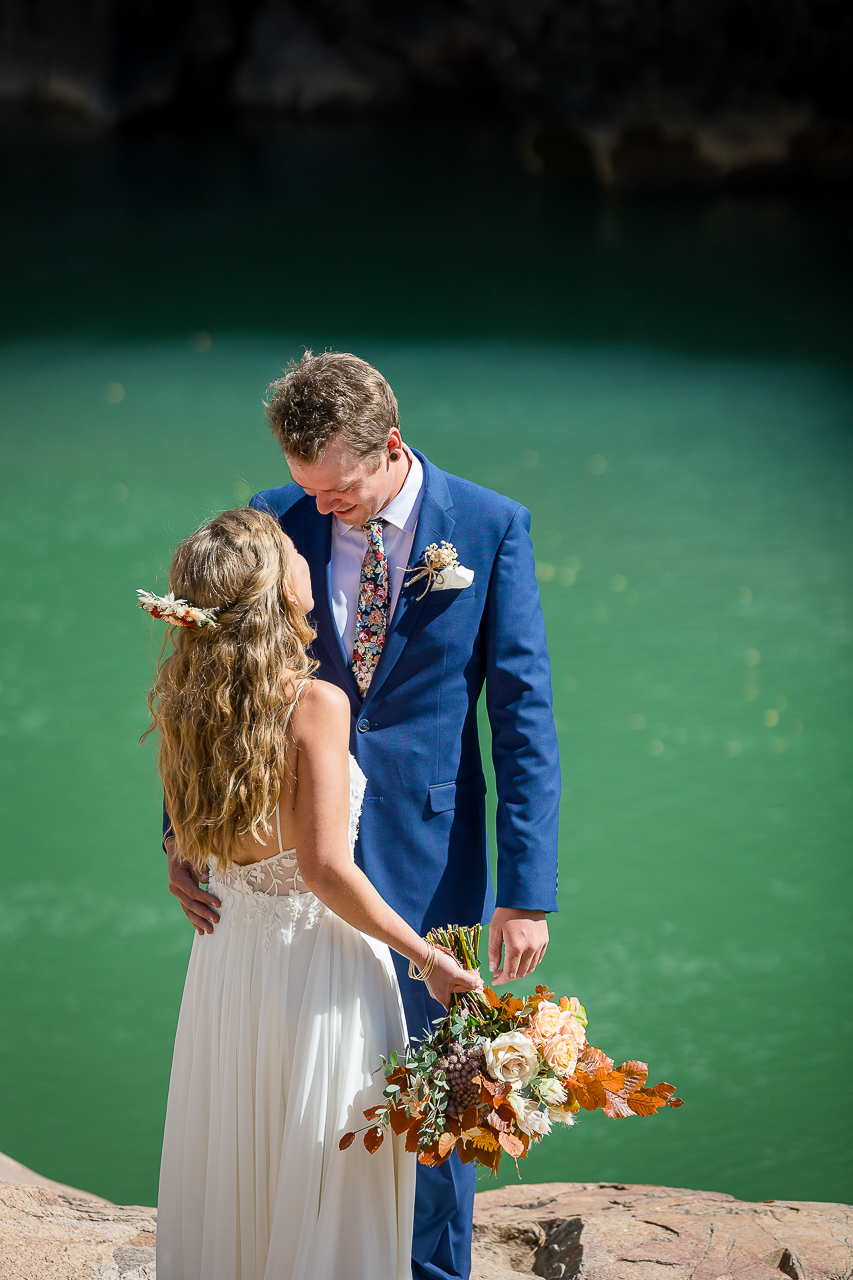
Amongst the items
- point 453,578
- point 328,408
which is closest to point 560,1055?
point 453,578

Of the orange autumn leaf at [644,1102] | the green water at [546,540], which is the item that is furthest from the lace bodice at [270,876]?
the green water at [546,540]

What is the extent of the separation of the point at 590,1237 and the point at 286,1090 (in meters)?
0.69

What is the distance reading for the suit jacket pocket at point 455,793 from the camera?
188 centimetres

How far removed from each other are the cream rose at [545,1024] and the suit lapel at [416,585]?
54 cm

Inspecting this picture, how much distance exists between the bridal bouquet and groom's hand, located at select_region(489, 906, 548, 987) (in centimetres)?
19

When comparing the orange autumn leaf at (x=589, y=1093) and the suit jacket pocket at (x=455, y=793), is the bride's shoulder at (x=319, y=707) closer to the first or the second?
the suit jacket pocket at (x=455, y=793)

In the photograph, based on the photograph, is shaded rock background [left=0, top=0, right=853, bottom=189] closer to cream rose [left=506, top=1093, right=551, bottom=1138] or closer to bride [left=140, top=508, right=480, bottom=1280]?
bride [left=140, top=508, right=480, bottom=1280]

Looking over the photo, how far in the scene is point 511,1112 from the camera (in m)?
1.53

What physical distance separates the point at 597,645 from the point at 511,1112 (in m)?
3.35

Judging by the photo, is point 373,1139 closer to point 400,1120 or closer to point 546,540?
point 400,1120

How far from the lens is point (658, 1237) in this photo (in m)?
2.04

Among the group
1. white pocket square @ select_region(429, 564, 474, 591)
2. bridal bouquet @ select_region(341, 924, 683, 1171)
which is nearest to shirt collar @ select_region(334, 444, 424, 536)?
white pocket square @ select_region(429, 564, 474, 591)

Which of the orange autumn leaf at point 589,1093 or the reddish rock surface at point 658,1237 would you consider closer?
the orange autumn leaf at point 589,1093

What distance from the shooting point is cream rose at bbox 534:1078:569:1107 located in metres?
1.54
